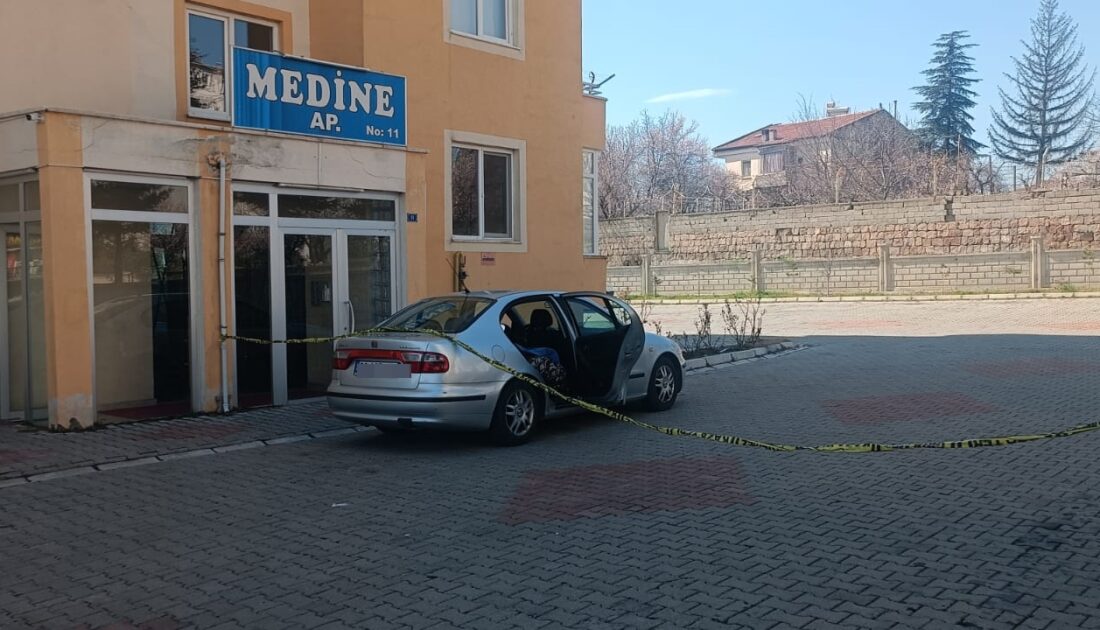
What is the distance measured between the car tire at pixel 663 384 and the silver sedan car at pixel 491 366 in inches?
5.1

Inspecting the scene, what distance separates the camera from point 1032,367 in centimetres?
1489

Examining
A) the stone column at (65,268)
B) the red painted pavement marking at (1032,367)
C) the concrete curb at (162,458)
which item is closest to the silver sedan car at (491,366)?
the concrete curb at (162,458)

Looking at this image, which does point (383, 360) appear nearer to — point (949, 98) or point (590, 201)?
point (590, 201)

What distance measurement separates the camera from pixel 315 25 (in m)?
14.0

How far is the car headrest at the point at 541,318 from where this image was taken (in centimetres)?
1025

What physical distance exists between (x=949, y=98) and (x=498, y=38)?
6057 cm

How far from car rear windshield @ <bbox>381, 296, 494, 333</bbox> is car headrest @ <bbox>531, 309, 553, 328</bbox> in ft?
2.39

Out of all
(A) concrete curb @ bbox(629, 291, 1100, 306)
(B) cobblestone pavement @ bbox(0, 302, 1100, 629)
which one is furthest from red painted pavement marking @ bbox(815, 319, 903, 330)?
(B) cobblestone pavement @ bbox(0, 302, 1100, 629)

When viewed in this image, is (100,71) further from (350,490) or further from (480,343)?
(350,490)

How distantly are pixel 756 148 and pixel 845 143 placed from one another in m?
26.8

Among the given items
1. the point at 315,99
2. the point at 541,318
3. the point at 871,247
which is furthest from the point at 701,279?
the point at 541,318

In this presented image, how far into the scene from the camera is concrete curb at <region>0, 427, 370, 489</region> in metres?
8.02

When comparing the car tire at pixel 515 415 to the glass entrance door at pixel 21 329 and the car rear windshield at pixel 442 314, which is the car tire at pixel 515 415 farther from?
the glass entrance door at pixel 21 329

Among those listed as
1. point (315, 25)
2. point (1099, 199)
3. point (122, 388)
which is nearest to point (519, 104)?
point (315, 25)
